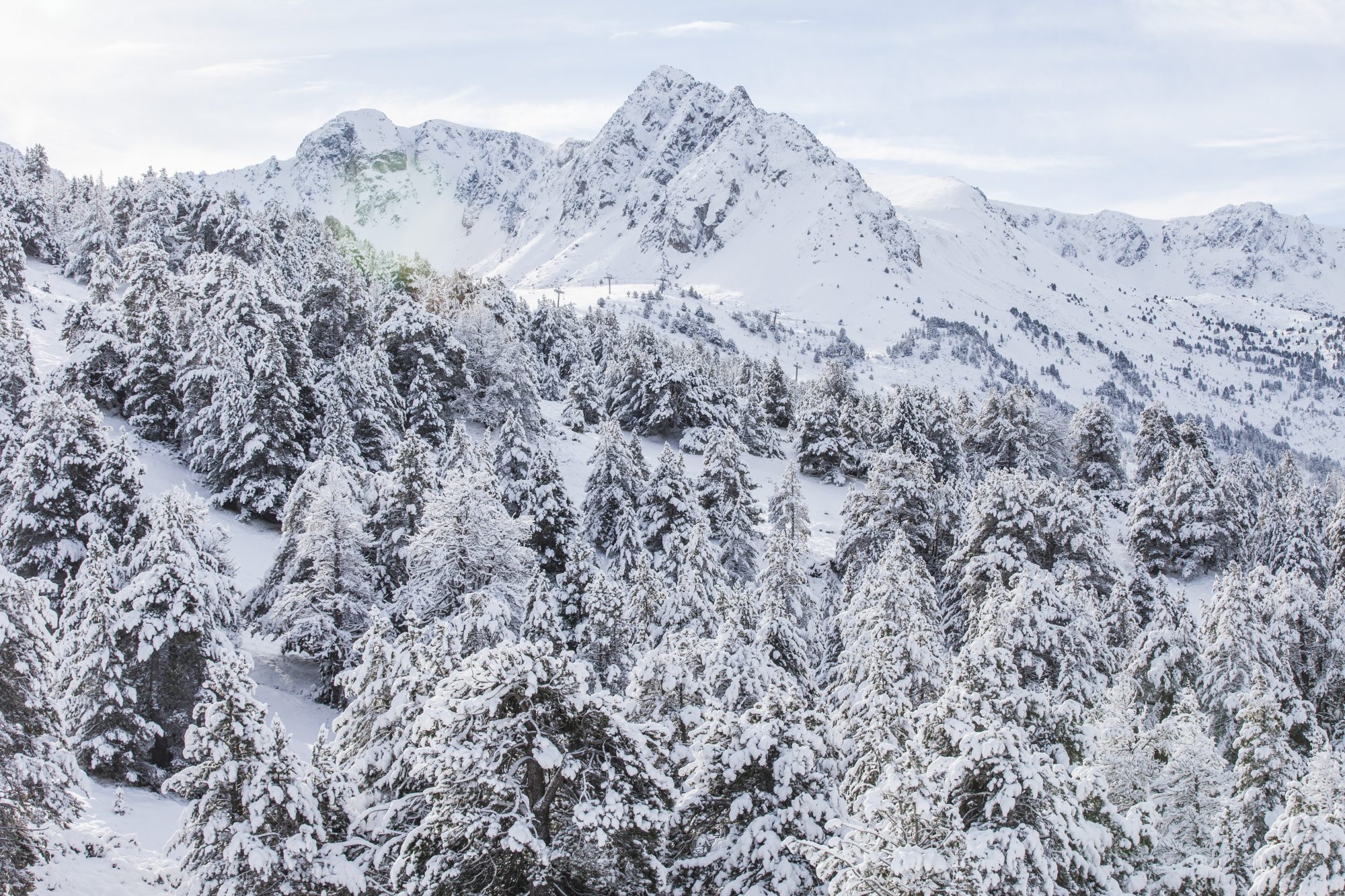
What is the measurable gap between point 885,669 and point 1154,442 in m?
73.6

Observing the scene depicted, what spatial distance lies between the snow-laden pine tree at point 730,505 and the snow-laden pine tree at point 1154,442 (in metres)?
47.1

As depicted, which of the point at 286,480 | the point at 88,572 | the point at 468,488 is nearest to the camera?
the point at 88,572

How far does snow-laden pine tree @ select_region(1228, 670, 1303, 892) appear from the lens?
16.8 meters

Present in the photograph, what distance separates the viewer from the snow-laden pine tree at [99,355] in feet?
148

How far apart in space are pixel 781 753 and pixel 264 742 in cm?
813

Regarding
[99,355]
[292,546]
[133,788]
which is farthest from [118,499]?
[99,355]

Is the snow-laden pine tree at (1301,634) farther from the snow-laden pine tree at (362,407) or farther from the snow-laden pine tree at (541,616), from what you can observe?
the snow-laden pine tree at (362,407)

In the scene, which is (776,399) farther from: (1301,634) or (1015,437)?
(1301,634)

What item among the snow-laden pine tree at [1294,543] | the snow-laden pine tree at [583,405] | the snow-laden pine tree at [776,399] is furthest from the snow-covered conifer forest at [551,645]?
Result: the snow-laden pine tree at [776,399]

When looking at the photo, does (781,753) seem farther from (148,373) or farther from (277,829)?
(148,373)

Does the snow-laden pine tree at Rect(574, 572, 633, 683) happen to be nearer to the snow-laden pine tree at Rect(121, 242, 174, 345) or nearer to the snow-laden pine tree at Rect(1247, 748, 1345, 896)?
the snow-laden pine tree at Rect(1247, 748, 1345, 896)

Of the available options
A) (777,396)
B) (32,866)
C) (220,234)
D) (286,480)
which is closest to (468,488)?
(32,866)

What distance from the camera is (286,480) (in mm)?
44031

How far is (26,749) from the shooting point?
13664 millimetres
